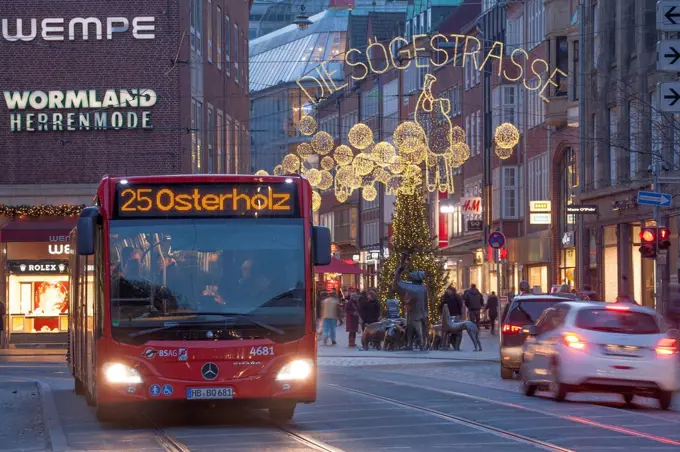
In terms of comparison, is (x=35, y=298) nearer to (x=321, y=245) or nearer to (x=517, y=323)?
(x=517, y=323)

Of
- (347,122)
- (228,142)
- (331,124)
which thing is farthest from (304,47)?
(228,142)

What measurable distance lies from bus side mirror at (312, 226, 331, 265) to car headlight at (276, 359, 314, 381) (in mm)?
1083

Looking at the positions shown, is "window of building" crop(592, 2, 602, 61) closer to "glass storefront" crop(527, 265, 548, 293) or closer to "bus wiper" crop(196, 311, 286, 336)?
"glass storefront" crop(527, 265, 548, 293)

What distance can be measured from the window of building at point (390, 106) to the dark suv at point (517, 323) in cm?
6656

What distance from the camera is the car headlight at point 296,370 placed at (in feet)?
57.0

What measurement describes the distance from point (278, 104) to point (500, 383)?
114 metres

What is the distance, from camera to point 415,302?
1559 inches

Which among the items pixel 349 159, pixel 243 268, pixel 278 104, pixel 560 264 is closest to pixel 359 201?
pixel 278 104

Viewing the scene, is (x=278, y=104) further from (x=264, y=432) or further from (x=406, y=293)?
(x=264, y=432)

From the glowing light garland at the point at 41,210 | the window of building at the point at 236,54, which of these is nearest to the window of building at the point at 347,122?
the window of building at the point at 236,54

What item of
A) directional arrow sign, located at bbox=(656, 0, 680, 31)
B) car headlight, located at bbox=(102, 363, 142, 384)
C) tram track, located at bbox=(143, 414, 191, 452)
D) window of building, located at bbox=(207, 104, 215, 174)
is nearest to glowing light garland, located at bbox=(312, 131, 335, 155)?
window of building, located at bbox=(207, 104, 215, 174)

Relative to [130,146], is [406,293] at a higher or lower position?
lower

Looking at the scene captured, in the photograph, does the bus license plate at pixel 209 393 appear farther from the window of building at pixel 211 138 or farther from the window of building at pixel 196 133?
the window of building at pixel 211 138

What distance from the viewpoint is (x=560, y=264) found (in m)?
61.2
